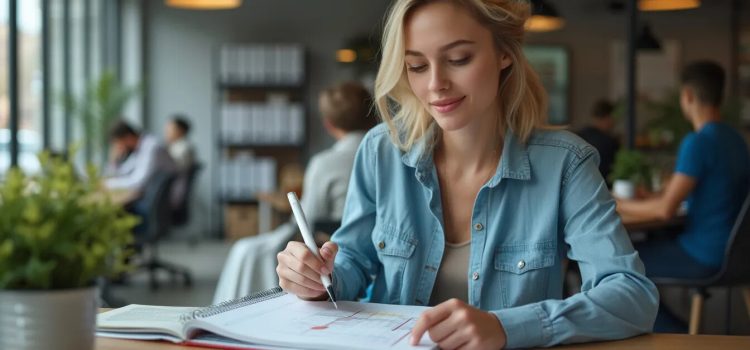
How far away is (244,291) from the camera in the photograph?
339cm

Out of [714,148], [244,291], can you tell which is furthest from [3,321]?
[714,148]

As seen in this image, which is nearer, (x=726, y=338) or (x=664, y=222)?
(x=726, y=338)

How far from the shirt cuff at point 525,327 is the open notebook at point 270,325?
12cm

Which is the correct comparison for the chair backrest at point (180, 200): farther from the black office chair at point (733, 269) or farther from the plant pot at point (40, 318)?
the plant pot at point (40, 318)

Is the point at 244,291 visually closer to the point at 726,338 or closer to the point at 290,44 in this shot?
the point at 726,338

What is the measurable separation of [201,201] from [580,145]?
338 inches

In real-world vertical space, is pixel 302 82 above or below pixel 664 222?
above

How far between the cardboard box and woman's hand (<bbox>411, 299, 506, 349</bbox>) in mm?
8335

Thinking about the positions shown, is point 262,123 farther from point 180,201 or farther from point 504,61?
point 504,61

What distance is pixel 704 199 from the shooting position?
3.62 m

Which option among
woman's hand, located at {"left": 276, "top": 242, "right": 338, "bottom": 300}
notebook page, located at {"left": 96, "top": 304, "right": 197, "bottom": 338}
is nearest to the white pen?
woman's hand, located at {"left": 276, "top": 242, "right": 338, "bottom": 300}

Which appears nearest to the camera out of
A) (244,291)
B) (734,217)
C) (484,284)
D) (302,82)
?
(484,284)

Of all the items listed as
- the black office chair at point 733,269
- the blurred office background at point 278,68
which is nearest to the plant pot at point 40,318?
the black office chair at point 733,269

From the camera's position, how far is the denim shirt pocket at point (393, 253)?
5.28 feet
